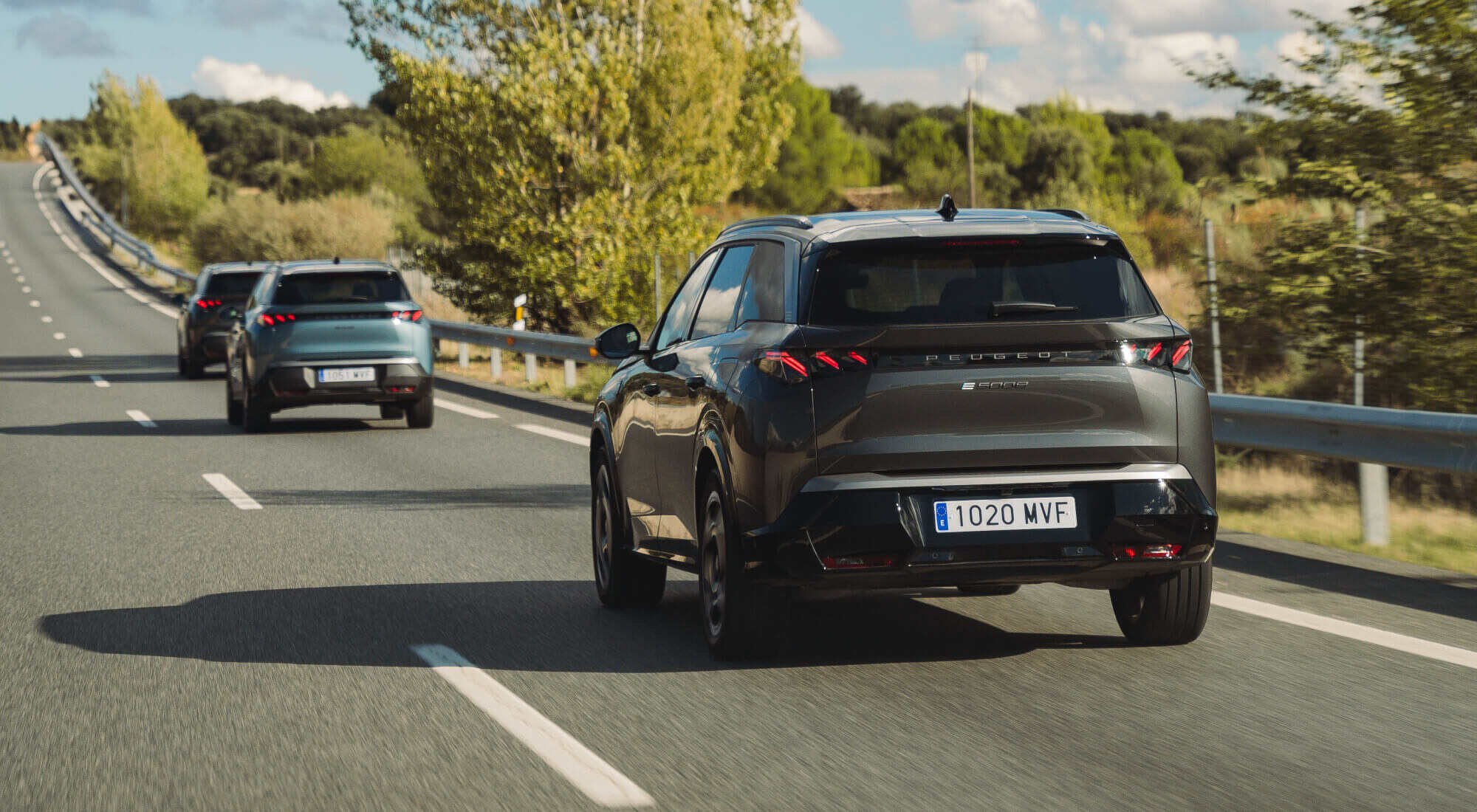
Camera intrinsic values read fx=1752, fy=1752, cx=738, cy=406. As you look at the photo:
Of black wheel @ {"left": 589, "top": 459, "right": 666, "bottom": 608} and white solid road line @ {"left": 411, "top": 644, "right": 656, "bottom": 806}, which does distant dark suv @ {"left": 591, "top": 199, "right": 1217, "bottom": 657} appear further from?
black wheel @ {"left": 589, "top": 459, "right": 666, "bottom": 608}

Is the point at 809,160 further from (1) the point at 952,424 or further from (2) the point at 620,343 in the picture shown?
(1) the point at 952,424

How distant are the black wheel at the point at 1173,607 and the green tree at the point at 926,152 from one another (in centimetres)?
9247

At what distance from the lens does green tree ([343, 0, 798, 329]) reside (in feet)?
84.6

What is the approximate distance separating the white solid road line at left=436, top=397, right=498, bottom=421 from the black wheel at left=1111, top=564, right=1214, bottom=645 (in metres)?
12.5

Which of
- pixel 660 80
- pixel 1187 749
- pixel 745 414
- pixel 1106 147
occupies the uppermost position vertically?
pixel 1106 147

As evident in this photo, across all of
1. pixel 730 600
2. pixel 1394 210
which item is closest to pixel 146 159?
pixel 1394 210

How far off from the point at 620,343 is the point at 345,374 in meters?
9.73

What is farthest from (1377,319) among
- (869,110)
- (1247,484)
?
(869,110)

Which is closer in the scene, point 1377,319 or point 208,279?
point 1377,319

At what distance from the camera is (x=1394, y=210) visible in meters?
11.0

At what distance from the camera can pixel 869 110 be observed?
14400 cm

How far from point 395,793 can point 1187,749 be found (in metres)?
2.22

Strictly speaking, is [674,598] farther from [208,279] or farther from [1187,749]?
[208,279]

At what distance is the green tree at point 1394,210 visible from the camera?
1057 centimetres
